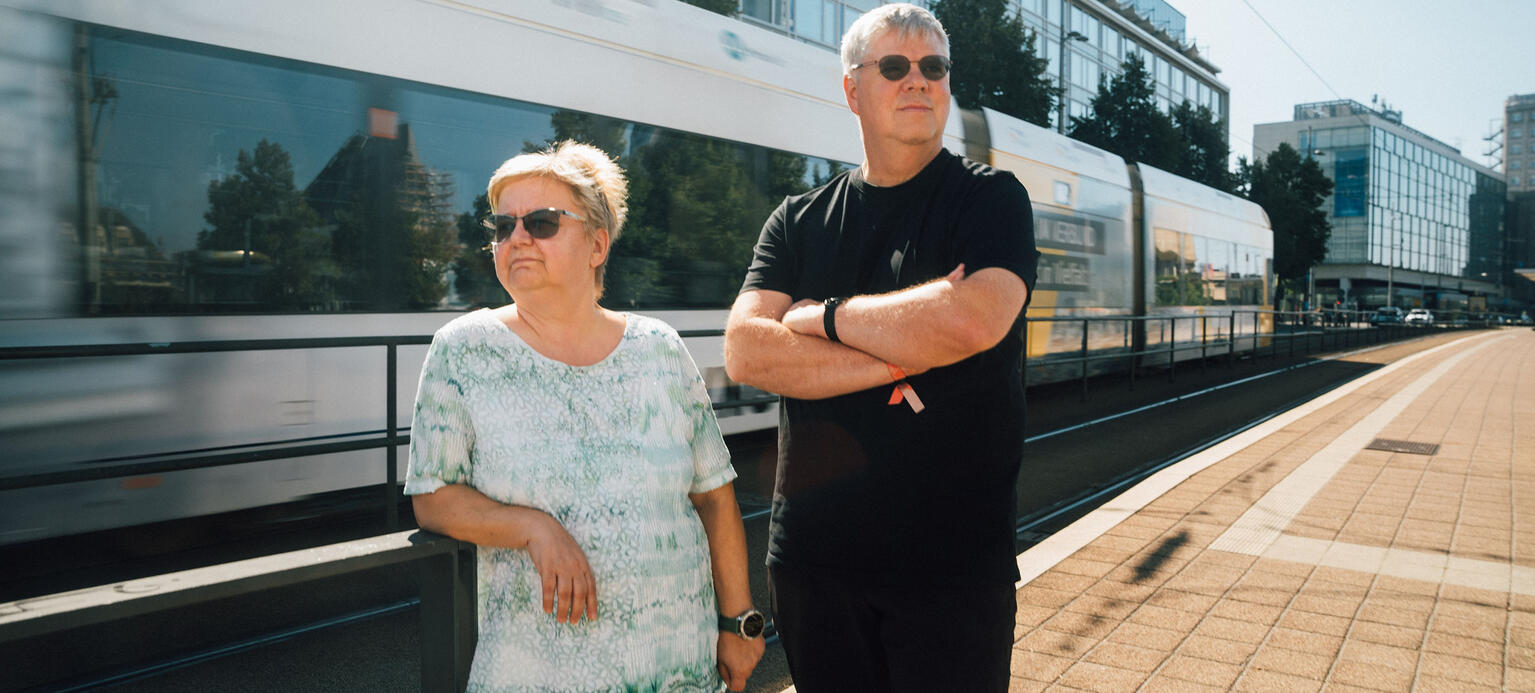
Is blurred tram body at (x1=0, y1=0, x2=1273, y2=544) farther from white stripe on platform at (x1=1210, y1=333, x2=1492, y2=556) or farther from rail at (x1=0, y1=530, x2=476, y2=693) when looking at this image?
rail at (x1=0, y1=530, x2=476, y2=693)

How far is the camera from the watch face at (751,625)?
188cm

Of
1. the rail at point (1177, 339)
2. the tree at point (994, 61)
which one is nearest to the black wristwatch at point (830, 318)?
the rail at point (1177, 339)

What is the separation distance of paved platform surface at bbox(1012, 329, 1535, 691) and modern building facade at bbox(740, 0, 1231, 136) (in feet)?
63.0

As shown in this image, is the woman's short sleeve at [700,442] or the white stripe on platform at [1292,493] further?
the white stripe on platform at [1292,493]

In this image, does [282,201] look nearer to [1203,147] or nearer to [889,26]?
[889,26]

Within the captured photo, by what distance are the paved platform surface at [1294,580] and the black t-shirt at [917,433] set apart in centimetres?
161

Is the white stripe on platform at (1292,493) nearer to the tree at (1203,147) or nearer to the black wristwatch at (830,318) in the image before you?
the black wristwatch at (830,318)

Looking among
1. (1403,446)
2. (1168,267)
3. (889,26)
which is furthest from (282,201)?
(1168,267)

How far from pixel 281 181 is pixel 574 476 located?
12.4ft

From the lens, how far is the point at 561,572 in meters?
1.62

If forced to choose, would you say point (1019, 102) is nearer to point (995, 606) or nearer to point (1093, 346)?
point (1093, 346)

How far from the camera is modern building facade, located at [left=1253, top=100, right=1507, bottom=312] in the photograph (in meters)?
86.1

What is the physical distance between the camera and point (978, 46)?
22.5 m

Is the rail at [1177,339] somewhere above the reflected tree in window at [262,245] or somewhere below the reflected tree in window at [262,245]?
below
